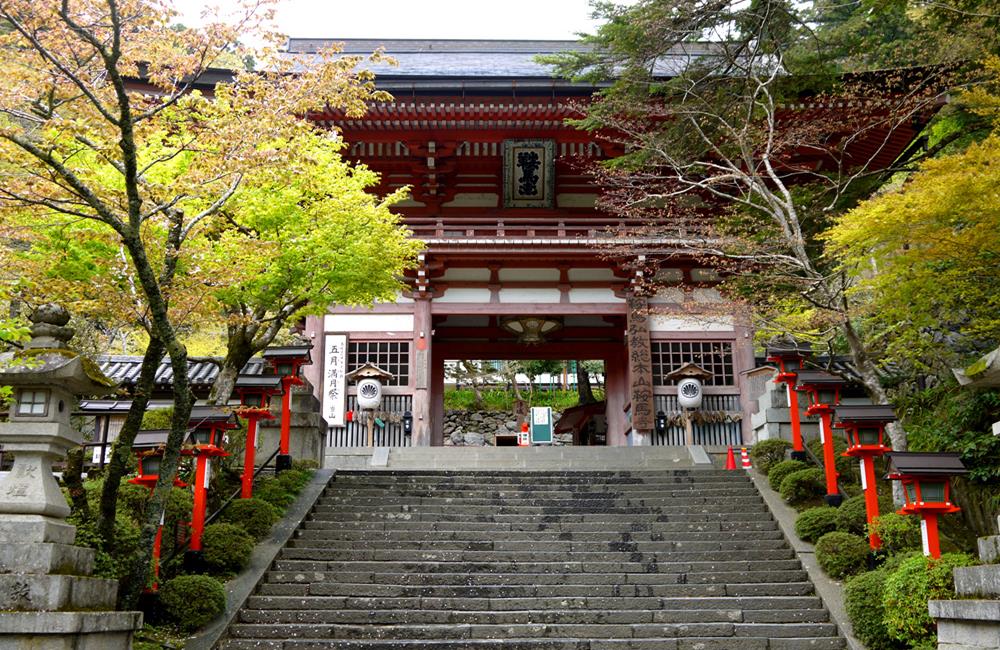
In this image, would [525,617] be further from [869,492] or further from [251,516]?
[869,492]

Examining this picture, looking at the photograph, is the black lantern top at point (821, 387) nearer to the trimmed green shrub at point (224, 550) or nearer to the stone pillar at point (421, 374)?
the trimmed green shrub at point (224, 550)

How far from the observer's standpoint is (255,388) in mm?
12266

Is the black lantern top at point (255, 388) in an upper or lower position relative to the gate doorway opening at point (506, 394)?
lower

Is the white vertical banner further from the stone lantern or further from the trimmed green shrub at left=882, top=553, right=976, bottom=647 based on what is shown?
the trimmed green shrub at left=882, top=553, right=976, bottom=647

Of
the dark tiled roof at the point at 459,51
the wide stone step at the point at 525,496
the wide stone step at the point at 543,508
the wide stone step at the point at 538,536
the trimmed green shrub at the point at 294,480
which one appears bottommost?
the wide stone step at the point at 538,536

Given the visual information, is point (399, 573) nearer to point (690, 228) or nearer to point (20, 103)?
point (20, 103)

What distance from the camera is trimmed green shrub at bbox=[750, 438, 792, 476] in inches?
550

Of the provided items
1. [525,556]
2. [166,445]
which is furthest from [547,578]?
[166,445]

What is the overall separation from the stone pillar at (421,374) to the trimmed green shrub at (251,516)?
6.87m

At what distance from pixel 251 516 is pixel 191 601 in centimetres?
Result: 241

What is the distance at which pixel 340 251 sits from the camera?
1152 cm

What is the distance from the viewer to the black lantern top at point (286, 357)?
1355 centimetres

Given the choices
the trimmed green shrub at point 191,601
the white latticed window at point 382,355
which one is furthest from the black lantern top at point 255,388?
the white latticed window at point 382,355

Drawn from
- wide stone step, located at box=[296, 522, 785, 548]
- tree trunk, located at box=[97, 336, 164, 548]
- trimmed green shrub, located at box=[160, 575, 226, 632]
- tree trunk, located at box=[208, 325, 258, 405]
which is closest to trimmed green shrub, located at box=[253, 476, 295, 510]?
wide stone step, located at box=[296, 522, 785, 548]
